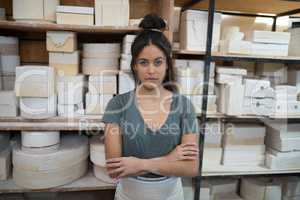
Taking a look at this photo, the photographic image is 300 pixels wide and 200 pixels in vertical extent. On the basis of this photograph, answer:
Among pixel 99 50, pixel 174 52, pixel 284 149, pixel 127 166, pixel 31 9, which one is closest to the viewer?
pixel 127 166

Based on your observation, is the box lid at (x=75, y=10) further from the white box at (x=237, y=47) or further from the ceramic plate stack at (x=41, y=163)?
the white box at (x=237, y=47)

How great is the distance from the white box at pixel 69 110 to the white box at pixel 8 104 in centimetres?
24

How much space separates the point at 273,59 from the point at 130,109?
972 millimetres

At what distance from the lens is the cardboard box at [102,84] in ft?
4.85

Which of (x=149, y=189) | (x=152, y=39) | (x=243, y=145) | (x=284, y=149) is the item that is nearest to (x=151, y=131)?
(x=149, y=189)

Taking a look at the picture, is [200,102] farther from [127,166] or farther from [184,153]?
[127,166]

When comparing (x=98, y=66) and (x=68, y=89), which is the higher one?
(x=98, y=66)

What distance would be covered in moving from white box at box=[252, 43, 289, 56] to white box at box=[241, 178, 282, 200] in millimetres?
904

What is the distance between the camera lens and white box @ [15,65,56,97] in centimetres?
137

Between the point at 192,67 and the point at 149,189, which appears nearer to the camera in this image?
the point at 149,189

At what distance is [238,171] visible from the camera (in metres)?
1.67

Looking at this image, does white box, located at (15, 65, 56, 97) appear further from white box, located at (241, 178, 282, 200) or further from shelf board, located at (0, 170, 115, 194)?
white box, located at (241, 178, 282, 200)

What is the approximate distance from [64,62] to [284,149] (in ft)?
4.94

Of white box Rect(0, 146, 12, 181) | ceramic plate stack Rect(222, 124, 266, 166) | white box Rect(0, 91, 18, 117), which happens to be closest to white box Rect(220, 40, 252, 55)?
ceramic plate stack Rect(222, 124, 266, 166)
